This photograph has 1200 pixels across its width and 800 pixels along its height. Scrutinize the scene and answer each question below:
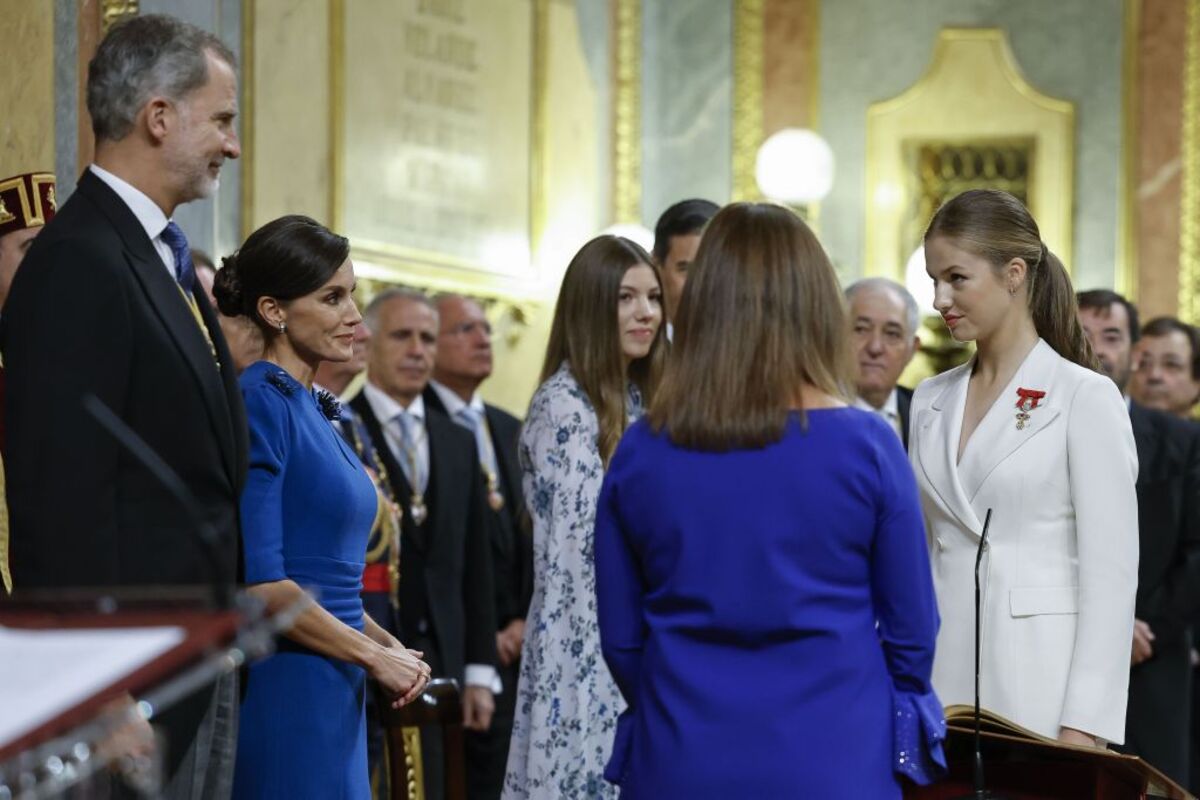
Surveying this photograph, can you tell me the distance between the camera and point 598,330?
15.0 feet

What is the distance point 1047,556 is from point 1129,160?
289 inches

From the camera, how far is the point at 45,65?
5.07 m

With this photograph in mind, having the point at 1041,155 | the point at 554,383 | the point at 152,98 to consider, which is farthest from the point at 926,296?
the point at 152,98

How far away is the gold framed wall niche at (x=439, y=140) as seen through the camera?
7.61 metres

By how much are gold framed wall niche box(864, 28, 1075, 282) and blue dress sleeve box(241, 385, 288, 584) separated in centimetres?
754

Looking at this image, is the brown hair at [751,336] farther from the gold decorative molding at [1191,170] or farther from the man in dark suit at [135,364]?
the gold decorative molding at [1191,170]

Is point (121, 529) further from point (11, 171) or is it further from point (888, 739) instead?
point (11, 171)

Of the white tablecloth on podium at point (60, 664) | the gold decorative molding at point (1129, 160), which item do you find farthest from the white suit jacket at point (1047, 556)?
the gold decorative molding at point (1129, 160)

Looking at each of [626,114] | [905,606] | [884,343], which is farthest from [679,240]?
[626,114]

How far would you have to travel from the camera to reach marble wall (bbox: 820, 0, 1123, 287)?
10609mm

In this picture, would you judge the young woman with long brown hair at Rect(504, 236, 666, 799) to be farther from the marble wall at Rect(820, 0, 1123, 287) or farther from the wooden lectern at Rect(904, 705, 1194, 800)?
the marble wall at Rect(820, 0, 1123, 287)

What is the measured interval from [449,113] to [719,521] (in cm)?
587

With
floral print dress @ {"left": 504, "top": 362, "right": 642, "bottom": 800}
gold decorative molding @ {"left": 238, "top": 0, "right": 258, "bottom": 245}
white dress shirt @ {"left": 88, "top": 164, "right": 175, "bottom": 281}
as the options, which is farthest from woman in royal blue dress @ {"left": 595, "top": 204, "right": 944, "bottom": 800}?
gold decorative molding @ {"left": 238, "top": 0, "right": 258, "bottom": 245}

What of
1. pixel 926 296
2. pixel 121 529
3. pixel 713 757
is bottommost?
pixel 713 757
